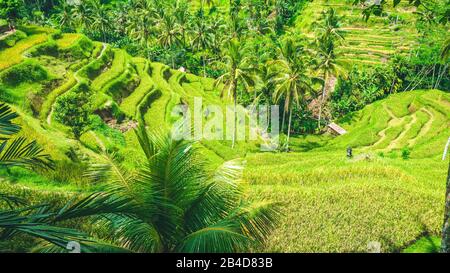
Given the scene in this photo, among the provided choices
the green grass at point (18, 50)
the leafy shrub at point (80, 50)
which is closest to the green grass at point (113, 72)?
the leafy shrub at point (80, 50)

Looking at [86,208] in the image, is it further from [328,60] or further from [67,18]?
[67,18]

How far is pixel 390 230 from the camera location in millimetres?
8477

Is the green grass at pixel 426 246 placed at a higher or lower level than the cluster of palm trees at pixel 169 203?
lower

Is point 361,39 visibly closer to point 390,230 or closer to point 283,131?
point 283,131

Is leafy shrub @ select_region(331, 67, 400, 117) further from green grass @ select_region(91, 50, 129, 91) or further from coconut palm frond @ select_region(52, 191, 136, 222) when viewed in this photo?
coconut palm frond @ select_region(52, 191, 136, 222)

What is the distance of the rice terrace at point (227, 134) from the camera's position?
5562 mm

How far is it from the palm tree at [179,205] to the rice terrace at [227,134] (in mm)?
25

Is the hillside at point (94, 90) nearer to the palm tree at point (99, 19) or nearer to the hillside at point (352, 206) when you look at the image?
the hillside at point (352, 206)

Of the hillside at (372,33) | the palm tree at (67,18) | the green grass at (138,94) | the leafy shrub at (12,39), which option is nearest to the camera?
the leafy shrub at (12,39)

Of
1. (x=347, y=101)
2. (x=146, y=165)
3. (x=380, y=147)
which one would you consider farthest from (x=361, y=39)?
(x=146, y=165)

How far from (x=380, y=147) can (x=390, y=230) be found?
2581cm

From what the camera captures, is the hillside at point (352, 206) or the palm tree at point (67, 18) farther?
the palm tree at point (67, 18)

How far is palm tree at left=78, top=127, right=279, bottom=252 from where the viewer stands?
17.7 ft

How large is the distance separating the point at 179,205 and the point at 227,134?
29555 millimetres
